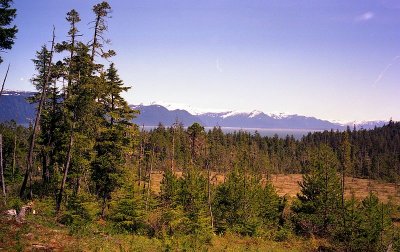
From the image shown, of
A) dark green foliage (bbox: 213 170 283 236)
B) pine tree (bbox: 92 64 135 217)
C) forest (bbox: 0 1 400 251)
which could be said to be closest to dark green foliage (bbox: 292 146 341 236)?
forest (bbox: 0 1 400 251)

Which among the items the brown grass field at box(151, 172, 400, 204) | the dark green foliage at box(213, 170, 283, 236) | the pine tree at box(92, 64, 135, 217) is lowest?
the brown grass field at box(151, 172, 400, 204)

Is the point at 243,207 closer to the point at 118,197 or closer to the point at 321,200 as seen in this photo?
the point at 321,200

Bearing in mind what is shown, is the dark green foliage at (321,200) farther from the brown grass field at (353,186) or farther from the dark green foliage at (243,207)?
the brown grass field at (353,186)

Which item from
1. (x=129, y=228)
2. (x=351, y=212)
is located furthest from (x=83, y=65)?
(x=351, y=212)

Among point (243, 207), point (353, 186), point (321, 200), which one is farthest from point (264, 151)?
point (243, 207)

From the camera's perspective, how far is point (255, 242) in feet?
107

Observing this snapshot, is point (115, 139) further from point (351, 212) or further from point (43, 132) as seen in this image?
point (351, 212)

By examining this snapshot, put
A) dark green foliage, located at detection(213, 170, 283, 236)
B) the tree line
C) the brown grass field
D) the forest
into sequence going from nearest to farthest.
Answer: the forest → dark green foliage, located at detection(213, 170, 283, 236) → the brown grass field → the tree line

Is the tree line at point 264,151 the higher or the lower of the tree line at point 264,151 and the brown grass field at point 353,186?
the higher

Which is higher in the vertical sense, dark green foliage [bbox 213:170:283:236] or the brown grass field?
dark green foliage [bbox 213:170:283:236]

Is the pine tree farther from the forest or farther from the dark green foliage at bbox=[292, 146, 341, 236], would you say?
the dark green foliage at bbox=[292, 146, 341, 236]

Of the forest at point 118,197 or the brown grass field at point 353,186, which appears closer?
the forest at point 118,197

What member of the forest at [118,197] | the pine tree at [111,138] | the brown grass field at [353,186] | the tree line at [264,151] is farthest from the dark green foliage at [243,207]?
the brown grass field at [353,186]

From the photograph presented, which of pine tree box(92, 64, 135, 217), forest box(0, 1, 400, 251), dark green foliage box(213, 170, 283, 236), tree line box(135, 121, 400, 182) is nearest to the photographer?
forest box(0, 1, 400, 251)
